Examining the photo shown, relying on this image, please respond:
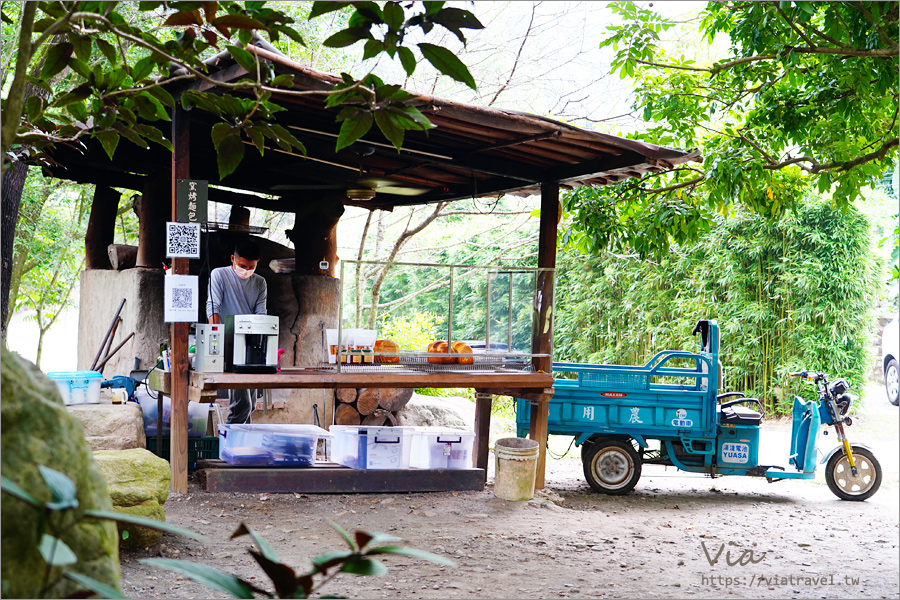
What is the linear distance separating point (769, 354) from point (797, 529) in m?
5.69

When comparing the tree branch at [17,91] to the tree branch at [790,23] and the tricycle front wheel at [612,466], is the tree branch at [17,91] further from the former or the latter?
the tricycle front wheel at [612,466]

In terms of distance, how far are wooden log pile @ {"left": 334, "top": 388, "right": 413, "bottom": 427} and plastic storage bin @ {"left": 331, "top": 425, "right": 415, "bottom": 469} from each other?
1.67 metres

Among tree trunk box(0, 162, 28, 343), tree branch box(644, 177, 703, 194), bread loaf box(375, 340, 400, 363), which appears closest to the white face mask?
bread loaf box(375, 340, 400, 363)

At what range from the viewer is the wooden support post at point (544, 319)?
713 centimetres

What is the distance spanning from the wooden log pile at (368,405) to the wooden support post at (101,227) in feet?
9.36

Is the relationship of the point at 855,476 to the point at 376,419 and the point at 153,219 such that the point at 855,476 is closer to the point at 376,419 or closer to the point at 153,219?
the point at 376,419

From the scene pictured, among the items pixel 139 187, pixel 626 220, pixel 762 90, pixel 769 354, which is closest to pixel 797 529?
pixel 626 220

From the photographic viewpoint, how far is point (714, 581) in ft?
15.3

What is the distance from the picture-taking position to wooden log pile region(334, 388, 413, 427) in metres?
8.48

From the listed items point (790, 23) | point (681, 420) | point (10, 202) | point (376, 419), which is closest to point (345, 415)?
point (376, 419)

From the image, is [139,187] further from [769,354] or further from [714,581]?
[769,354]

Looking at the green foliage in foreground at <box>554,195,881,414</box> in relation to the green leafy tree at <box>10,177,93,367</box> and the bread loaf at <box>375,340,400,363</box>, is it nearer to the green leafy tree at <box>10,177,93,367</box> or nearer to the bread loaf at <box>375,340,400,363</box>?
the bread loaf at <box>375,340,400,363</box>

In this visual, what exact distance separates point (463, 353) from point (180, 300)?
2.42m

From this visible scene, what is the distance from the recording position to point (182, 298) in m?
5.77
